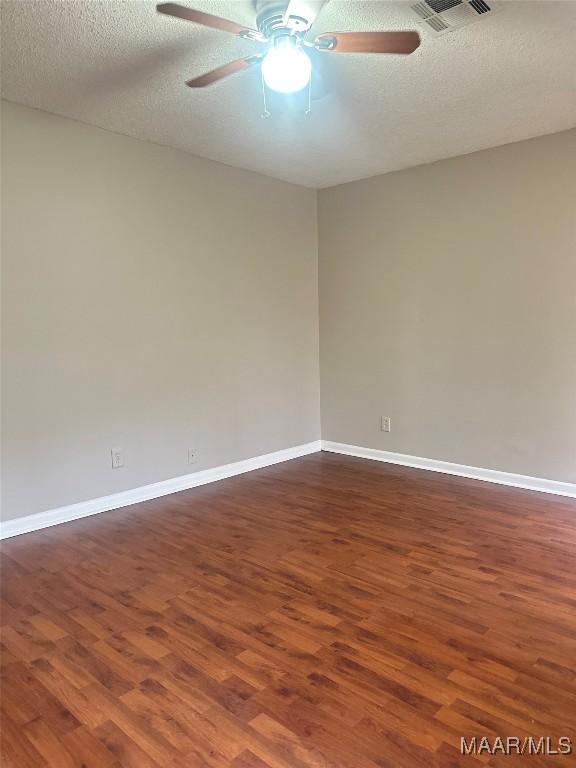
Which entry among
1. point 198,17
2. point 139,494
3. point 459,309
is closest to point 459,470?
point 459,309

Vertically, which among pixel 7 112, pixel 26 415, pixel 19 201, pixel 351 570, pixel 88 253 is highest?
pixel 7 112

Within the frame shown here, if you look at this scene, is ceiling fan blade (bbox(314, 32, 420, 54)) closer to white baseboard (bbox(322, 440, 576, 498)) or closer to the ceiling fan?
the ceiling fan

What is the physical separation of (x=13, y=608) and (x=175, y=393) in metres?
1.91

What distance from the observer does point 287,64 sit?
212 cm

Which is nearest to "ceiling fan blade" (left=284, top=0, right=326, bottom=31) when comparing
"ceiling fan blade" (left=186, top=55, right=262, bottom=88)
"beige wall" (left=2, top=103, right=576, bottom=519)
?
"ceiling fan blade" (left=186, top=55, right=262, bottom=88)

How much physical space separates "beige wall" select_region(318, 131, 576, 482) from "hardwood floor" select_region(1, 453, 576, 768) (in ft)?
2.60

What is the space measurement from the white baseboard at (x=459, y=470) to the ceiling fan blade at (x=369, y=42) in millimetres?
3099

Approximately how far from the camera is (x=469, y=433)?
4.23m

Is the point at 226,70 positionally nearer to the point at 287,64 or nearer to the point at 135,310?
the point at 287,64

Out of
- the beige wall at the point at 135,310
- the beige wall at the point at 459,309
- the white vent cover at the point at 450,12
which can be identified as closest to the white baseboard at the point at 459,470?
the beige wall at the point at 459,309

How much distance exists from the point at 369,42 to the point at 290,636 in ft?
7.80

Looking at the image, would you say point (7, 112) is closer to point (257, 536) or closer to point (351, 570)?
point (257, 536)

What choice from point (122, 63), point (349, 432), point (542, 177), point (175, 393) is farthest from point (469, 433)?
point (122, 63)

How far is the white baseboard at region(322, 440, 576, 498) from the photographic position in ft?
12.5
